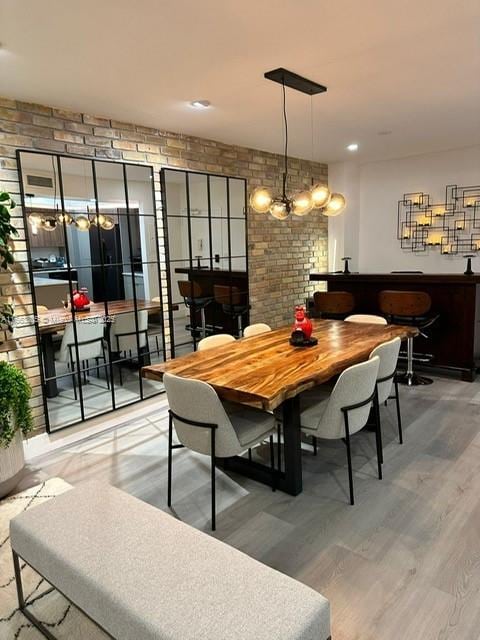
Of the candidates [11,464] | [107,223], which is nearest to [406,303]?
[107,223]

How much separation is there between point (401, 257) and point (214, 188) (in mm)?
3217

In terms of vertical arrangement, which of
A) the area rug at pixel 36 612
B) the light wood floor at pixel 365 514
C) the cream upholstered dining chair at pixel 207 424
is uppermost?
the cream upholstered dining chair at pixel 207 424

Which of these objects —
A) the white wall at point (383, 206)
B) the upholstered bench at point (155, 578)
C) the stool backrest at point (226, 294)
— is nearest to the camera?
the upholstered bench at point (155, 578)

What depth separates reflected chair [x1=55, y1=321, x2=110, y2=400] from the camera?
3.69 meters

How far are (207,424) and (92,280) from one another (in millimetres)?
1985

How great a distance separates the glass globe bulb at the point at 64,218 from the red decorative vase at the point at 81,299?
56cm

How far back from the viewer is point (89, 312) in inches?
152

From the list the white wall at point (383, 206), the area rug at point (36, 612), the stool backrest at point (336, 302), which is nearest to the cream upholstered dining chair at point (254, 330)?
the stool backrest at point (336, 302)

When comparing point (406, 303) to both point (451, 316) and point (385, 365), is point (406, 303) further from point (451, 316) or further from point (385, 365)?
point (385, 365)

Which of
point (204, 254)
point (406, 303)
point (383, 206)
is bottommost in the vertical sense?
point (406, 303)

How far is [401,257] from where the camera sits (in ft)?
21.6

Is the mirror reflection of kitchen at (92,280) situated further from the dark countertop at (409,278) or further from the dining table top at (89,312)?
the dark countertop at (409,278)

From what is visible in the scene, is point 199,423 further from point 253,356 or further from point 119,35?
point 119,35

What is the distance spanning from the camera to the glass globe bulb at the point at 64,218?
3.53 metres
